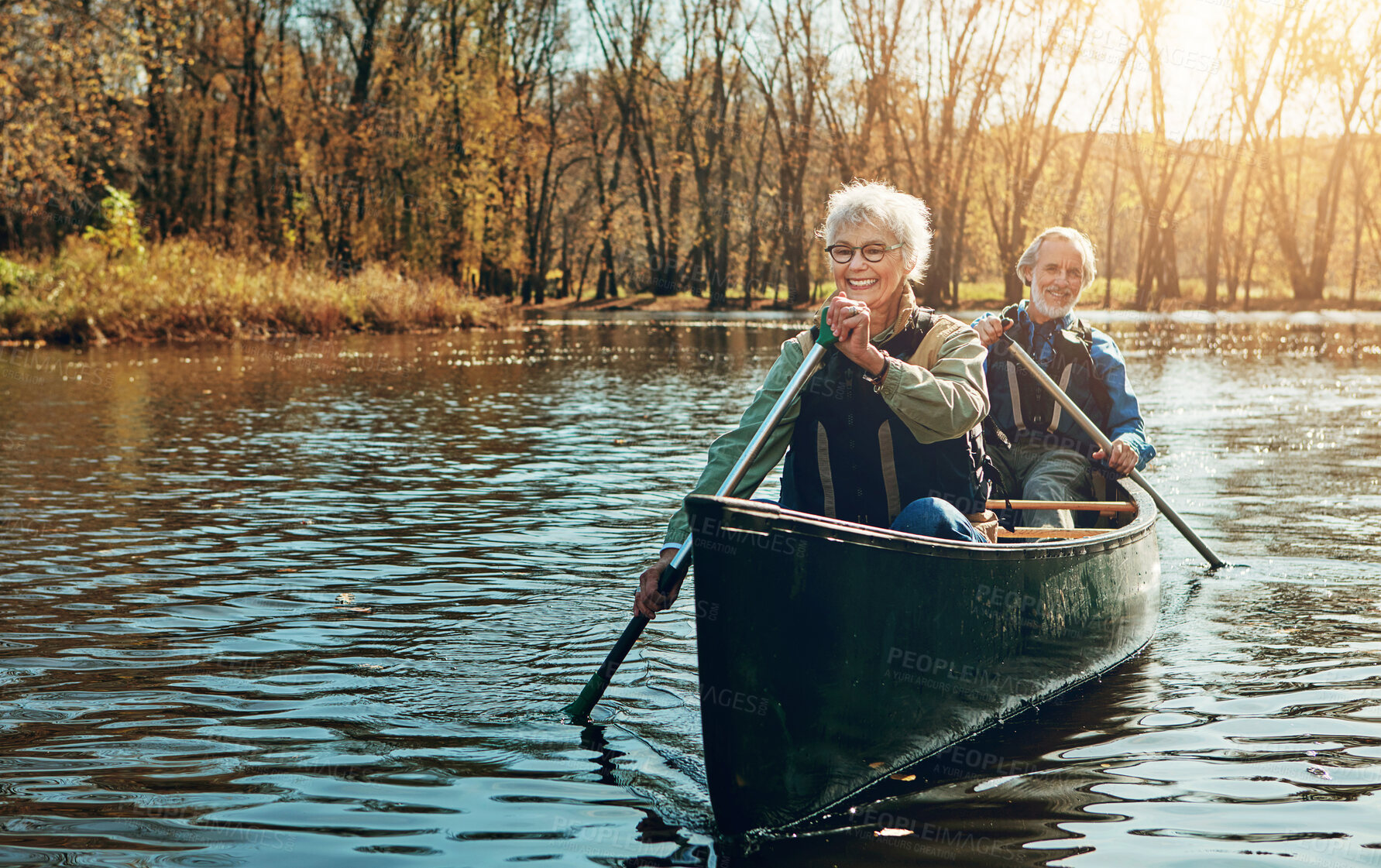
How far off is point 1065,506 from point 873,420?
1.92 meters

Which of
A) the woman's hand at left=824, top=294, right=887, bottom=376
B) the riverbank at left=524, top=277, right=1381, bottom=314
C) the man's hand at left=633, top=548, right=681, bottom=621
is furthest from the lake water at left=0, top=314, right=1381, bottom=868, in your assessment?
the riverbank at left=524, top=277, right=1381, bottom=314

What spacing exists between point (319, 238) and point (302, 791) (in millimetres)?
33680

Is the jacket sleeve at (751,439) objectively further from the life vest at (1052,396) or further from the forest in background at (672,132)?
the forest in background at (672,132)

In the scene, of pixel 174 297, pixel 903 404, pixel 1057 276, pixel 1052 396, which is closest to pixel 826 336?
pixel 903 404

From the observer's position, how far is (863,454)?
13.3ft

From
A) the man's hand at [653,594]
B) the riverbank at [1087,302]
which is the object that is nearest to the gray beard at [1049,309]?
the man's hand at [653,594]

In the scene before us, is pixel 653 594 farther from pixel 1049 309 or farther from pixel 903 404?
pixel 1049 309

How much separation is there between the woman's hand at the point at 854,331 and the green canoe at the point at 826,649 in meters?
0.48

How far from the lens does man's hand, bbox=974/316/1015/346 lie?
5.90 meters

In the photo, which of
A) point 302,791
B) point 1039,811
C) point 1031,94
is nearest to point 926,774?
point 1039,811

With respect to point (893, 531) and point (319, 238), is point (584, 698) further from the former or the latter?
point (319, 238)

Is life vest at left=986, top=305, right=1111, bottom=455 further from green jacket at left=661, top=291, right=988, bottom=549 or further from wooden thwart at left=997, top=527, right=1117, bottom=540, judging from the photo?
green jacket at left=661, top=291, right=988, bottom=549

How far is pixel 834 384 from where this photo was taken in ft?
13.2

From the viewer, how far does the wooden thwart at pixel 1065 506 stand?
5582mm
